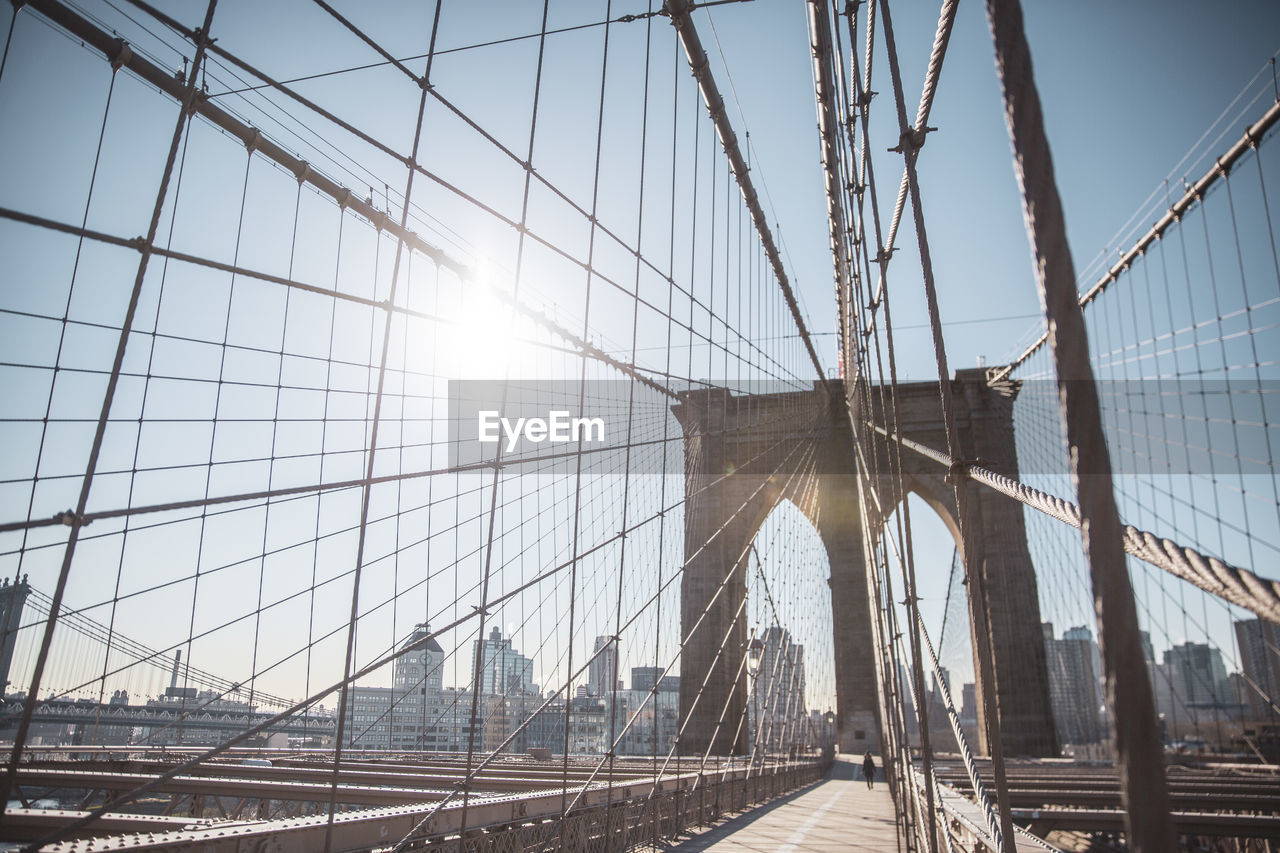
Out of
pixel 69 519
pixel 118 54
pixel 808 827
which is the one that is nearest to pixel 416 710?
pixel 808 827

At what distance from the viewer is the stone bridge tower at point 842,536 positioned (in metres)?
15.8

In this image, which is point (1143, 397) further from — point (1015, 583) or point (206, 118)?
point (206, 118)

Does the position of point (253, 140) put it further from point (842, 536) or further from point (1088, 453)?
point (842, 536)

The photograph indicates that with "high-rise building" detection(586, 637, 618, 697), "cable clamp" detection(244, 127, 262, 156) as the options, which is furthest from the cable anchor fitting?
"cable clamp" detection(244, 127, 262, 156)

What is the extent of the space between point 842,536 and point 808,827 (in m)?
12.0

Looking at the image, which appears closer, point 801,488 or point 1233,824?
point 1233,824

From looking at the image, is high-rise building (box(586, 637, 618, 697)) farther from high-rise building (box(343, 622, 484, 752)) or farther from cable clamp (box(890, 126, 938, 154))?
cable clamp (box(890, 126, 938, 154))

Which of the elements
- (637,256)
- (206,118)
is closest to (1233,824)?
(637,256)

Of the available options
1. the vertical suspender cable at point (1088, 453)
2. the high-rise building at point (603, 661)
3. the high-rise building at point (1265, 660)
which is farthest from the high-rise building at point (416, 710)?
the high-rise building at point (1265, 660)

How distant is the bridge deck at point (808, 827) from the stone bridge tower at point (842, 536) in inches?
227

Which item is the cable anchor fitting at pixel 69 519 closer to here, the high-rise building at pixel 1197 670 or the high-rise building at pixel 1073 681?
the high-rise building at pixel 1197 670

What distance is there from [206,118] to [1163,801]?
5463mm

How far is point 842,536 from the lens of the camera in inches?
719

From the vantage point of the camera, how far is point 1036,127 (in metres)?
0.83
